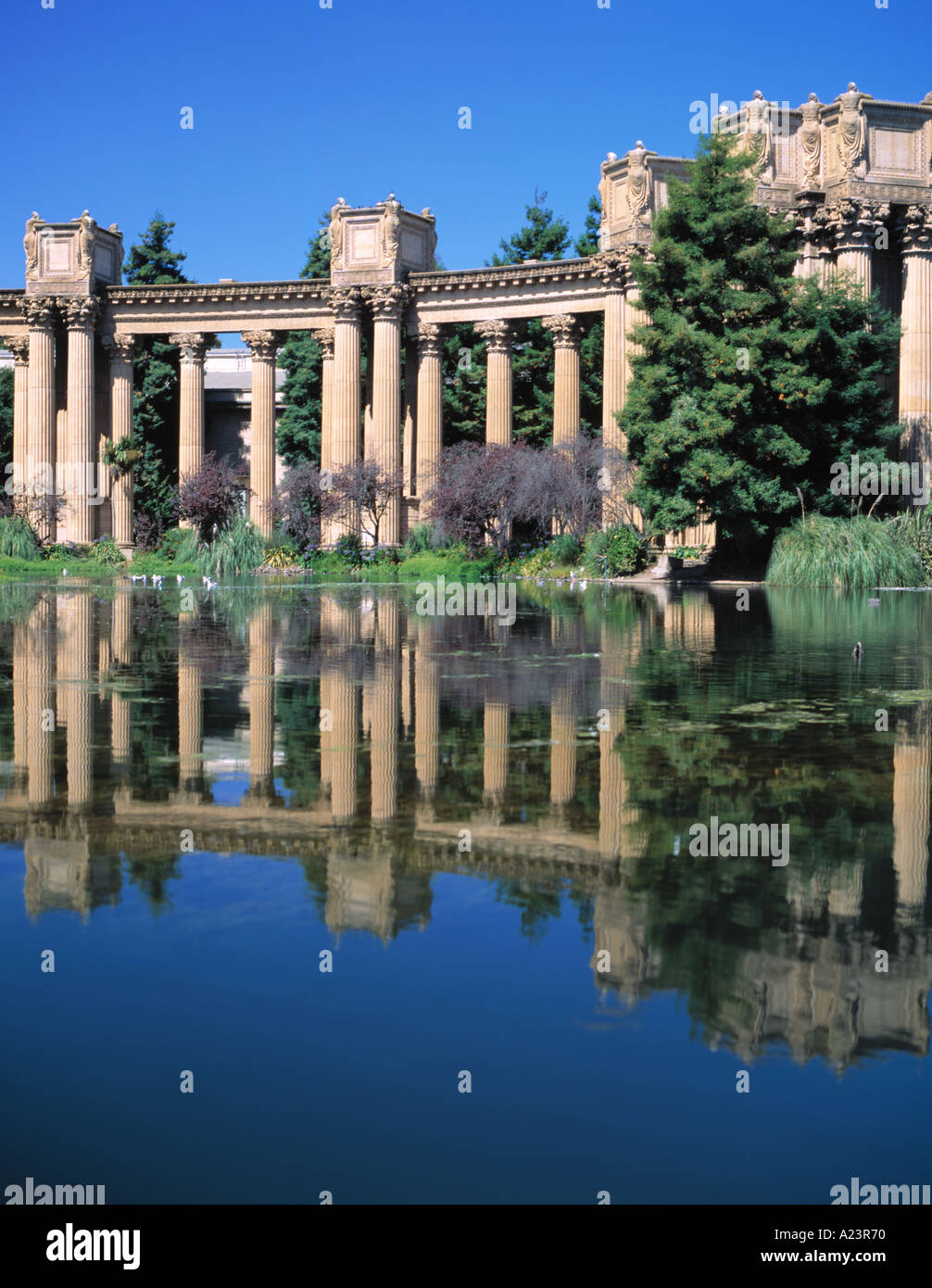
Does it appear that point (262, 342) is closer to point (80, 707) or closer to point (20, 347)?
point (20, 347)

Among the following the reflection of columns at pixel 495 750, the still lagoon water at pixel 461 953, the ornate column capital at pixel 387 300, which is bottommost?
the still lagoon water at pixel 461 953

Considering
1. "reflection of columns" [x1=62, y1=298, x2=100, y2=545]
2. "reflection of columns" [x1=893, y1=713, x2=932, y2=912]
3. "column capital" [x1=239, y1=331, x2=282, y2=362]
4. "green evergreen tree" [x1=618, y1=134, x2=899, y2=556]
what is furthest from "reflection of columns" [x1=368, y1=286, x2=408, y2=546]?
"reflection of columns" [x1=893, y1=713, x2=932, y2=912]

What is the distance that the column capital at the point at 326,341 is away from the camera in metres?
54.4

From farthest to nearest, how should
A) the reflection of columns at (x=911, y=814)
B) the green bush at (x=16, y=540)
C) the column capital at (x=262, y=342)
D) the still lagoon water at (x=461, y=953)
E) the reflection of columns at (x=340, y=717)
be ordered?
the column capital at (x=262, y=342) < the green bush at (x=16, y=540) < the reflection of columns at (x=340, y=717) < the reflection of columns at (x=911, y=814) < the still lagoon water at (x=461, y=953)

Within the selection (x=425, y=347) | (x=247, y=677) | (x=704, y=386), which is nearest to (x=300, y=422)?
(x=425, y=347)

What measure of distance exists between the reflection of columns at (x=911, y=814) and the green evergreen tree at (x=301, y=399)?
5844 cm

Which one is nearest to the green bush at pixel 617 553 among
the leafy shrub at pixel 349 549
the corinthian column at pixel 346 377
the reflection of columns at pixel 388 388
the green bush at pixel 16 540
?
the leafy shrub at pixel 349 549

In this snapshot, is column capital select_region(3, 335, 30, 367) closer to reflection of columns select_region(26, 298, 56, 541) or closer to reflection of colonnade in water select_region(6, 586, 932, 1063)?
reflection of columns select_region(26, 298, 56, 541)

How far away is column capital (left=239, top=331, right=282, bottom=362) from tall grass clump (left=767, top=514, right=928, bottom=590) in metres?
27.6

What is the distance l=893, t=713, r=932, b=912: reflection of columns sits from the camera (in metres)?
5.73

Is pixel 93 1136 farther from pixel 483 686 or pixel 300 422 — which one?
pixel 300 422

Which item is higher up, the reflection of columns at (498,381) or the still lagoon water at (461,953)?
the reflection of columns at (498,381)

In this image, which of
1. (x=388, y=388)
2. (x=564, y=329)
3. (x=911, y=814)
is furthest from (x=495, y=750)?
(x=388, y=388)

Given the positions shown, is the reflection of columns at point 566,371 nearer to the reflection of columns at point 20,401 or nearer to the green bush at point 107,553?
the green bush at point 107,553
